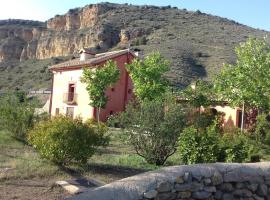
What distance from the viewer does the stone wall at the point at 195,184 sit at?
6.48 metres

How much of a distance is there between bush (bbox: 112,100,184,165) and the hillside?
3137 cm

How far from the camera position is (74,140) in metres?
10.8

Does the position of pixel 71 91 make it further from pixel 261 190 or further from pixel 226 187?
pixel 226 187

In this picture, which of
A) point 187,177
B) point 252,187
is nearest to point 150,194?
point 187,177

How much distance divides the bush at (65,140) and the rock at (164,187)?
14.1 feet

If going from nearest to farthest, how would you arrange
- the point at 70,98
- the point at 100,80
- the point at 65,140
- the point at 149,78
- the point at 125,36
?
the point at 65,140
the point at 149,78
the point at 100,80
the point at 70,98
the point at 125,36

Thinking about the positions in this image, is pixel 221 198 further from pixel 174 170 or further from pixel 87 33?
pixel 87 33

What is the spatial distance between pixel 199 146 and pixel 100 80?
19.5 metres

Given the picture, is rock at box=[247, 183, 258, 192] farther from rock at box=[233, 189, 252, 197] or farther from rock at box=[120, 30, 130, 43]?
rock at box=[120, 30, 130, 43]

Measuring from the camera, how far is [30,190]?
28.6ft

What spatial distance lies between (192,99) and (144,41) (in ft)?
126

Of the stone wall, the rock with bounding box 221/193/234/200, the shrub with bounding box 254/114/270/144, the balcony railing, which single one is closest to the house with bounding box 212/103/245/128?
the balcony railing

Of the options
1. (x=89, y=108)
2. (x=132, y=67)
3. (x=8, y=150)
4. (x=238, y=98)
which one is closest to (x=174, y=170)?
(x=8, y=150)

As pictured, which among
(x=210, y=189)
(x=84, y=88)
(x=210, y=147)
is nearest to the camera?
(x=210, y=189)
